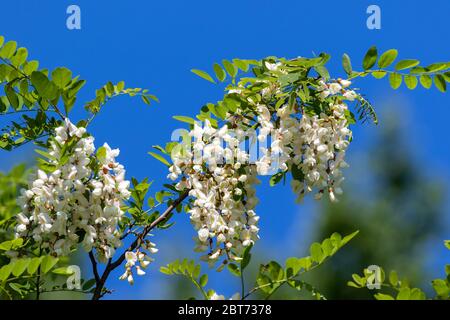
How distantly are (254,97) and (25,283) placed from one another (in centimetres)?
93

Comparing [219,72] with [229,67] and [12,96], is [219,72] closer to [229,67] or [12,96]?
[229,67]

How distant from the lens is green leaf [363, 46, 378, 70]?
2.02 meters

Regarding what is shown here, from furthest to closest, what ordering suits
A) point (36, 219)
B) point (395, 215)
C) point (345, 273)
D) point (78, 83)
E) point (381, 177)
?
point (381, 177)
point (395, 215)
point (345, 273)
point (78, 83)
point (36, 219)

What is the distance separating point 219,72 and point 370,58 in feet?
1.61

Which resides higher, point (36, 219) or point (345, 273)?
point (345, 273)

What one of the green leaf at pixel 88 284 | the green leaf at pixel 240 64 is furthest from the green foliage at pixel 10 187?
the green leaf at pixel 240 64

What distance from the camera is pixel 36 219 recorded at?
6.08 ft

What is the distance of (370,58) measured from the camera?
2.03 meters

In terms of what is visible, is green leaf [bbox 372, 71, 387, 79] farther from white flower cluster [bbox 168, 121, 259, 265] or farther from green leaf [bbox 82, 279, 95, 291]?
green leaf [bbox 82, 279, 95, 291]

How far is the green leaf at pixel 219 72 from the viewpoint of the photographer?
2156 mm

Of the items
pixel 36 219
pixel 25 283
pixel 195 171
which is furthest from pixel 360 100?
pixel 25 283

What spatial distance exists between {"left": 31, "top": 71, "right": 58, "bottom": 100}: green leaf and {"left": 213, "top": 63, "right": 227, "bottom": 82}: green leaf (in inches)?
20.7

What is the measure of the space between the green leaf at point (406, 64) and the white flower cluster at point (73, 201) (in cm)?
91

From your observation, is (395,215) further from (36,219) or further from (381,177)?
(36,219)
